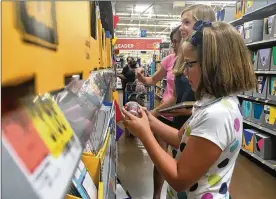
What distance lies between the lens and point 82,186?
0.62m

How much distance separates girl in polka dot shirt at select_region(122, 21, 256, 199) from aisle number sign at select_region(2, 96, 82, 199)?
652 mm

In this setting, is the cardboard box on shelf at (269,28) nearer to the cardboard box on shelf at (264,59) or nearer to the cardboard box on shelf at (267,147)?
the cardboard box on shelf at (264,59)

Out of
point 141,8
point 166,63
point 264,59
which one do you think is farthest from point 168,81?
point 141,8

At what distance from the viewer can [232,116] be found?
1040 mm

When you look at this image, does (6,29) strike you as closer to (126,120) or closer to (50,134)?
(50,134)

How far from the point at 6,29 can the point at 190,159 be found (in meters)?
0.83

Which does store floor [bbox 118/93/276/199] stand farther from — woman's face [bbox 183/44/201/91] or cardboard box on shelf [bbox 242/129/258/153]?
woman's face [bbox 183/44/201/91]

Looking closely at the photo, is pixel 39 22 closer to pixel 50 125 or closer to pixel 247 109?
pixel 50 125

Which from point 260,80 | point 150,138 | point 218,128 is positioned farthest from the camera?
point 260,80

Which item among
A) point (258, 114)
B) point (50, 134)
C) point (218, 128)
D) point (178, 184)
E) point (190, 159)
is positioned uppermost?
point (50, 134)

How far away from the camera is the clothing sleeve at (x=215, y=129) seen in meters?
0.99

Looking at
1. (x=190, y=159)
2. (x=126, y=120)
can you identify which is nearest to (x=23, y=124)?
(x=190, y=159)

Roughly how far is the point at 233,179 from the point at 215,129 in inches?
113

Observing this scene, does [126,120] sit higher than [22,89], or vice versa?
[22,89]
